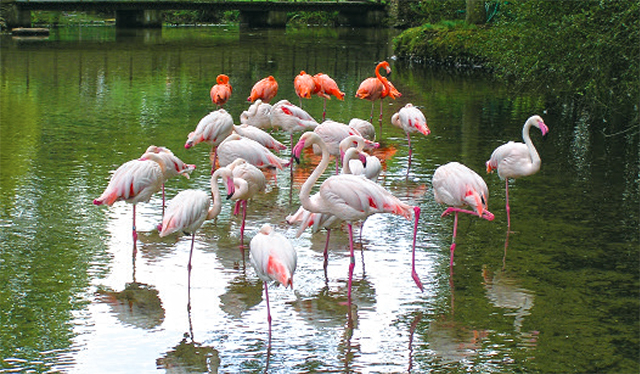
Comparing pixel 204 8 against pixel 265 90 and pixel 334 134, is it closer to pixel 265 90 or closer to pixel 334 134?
pixel 265 90

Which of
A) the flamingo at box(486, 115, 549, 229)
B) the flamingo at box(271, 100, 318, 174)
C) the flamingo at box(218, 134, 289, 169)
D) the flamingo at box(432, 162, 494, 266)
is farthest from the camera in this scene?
the flamingo at box(271, 100, 318, 174)

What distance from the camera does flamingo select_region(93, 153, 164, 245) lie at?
24.4ft

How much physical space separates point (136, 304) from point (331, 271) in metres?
1.69

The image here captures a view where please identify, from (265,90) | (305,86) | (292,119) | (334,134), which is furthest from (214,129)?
(305,86)

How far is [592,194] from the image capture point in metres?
9.53

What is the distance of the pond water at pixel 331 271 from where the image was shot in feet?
18.2

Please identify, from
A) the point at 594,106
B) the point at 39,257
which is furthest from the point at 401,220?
the point at 594,106

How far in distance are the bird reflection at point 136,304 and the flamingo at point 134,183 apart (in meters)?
0.94

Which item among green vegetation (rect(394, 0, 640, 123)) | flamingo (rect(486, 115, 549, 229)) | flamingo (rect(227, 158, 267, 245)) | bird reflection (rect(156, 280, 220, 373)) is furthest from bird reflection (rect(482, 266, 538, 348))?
green vegetation (rect(394, 0, 640, 123))

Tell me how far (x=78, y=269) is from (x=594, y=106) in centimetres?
999

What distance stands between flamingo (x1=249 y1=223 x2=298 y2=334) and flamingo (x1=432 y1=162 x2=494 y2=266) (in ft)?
6.11

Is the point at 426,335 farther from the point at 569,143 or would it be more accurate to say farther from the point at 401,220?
the point at 569,143

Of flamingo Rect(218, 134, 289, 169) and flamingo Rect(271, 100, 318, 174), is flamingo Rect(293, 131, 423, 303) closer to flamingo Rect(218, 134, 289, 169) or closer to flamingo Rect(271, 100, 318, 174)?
flamingo Rect(218, 134, 289, 169)

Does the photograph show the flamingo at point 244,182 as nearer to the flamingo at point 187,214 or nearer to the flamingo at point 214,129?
the flamingo at point 187,214
